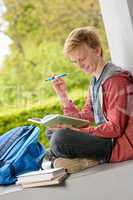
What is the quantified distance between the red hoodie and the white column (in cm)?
16

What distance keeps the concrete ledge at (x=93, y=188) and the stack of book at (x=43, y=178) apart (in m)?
0.03

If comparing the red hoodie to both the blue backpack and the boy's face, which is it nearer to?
the boy's face

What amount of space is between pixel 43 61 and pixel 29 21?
331 millimetres

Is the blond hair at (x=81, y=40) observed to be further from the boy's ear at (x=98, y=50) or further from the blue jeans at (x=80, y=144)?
the blue jeans at (x=80, y=144)

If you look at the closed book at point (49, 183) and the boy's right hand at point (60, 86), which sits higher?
the boy's right hand at point (60, 86)

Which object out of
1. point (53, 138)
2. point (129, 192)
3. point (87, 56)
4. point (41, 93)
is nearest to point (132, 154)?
point (129, 192)

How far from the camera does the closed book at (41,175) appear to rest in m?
2.27

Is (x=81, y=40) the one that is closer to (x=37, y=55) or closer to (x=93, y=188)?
(x=93, y=188)

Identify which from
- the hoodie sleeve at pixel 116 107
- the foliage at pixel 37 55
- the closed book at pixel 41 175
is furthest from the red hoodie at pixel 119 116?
the foliage at pixel 37 55

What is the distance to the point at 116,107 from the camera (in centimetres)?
227

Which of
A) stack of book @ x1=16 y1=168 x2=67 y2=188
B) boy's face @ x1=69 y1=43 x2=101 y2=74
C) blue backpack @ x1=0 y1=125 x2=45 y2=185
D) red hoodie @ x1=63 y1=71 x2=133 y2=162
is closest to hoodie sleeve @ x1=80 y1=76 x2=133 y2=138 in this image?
red hoodie @ x1=63 y1=71 x2=133 y2=162

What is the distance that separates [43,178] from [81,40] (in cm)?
74

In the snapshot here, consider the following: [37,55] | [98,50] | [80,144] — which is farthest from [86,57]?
[37,55]

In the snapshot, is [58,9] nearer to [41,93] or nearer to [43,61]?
[43,61]
